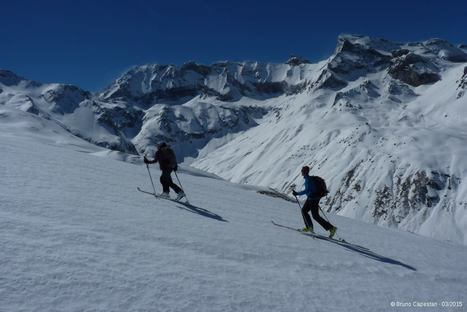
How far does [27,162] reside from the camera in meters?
15.5

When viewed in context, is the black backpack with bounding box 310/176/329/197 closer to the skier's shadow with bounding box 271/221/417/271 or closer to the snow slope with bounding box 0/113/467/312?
the skier's shadow with bounding box 271/221/417/271

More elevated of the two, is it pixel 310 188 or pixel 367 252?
pixel 310 188

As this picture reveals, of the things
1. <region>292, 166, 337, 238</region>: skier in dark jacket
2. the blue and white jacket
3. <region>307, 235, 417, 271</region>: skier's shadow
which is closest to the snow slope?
<region>307, 235, 417, 271</region>: skier's shadow

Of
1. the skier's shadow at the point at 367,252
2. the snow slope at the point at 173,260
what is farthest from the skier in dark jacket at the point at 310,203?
the snow slope at the point at 173,260

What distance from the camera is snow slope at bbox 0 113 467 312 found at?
5750 millimetres

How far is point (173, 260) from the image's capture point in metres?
7.33

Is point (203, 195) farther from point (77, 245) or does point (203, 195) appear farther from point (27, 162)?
point (77, 245)

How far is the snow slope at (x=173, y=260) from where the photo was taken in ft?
18.9

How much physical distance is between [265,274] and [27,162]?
36.3 feet

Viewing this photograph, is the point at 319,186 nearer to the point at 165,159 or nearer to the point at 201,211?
the point at 201,211

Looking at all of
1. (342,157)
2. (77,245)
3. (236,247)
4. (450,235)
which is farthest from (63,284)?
(342,157)

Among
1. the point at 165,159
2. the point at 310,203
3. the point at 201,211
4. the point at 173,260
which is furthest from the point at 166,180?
the point at 173,260

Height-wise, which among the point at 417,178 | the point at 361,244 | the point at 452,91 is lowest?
the point at 361,244

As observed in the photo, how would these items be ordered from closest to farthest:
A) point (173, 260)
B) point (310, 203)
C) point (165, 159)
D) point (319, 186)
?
point (173, 260)
point (319, 186)
point (310, 203)
point (165, 159)
